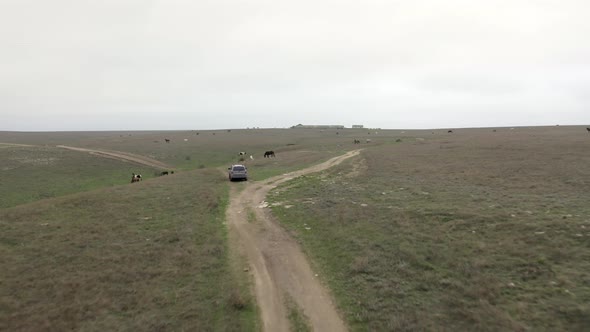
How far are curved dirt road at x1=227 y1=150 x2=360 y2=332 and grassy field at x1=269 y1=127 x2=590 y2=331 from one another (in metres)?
0.62

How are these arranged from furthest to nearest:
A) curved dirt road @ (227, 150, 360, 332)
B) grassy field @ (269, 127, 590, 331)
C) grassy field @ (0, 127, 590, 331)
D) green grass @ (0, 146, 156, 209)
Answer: green grass @ (0, 146, 156, 209) < curved dirt road @ (227, 150, 360, 332) < grassy field @ (0, 127, 590, 331) < grassy field @ (269, 127, 590, 331)

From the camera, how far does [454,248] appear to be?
16.0 m

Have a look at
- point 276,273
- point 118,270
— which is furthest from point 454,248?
point 118,270

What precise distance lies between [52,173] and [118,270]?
145 ft

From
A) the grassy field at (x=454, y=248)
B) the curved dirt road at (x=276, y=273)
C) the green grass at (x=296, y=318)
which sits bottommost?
the green grass at (x=296, y=318)

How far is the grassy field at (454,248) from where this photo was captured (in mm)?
11383

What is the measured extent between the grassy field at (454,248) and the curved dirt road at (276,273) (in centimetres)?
62

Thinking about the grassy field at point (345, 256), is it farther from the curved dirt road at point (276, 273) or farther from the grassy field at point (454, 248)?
the curved dirt road at point (276, 273)

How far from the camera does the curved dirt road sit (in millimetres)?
12008

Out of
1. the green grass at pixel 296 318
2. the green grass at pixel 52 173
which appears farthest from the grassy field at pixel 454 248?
the green grass at pixel 52 173

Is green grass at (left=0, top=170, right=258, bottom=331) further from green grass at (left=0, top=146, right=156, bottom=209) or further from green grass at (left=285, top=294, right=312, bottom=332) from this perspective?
green grass at (left=0, top=146, right=156, bottom=209)

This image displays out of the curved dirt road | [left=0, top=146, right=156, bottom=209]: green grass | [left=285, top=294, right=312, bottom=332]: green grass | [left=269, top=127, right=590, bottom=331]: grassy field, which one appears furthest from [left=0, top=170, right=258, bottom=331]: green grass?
[left=0, top=146, right=156, bottom=209]: green grass

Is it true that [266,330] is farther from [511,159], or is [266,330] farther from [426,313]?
[511,159]

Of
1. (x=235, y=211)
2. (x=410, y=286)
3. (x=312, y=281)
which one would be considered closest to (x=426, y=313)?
(x=410, y=286)
